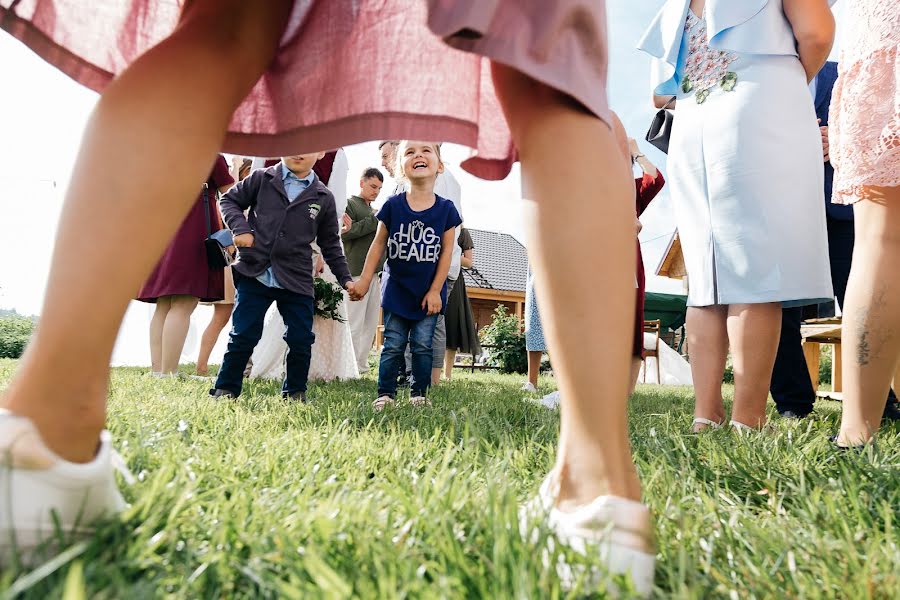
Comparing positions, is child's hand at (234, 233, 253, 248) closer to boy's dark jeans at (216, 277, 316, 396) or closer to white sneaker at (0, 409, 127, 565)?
boy's dark jeans at (216, 277, 316, 396)

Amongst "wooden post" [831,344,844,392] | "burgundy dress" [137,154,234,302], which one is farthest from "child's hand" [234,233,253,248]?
"wooden post" [831,344,844,392]

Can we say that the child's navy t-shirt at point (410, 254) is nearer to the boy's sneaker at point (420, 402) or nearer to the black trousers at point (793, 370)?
the boy's sneaker at point (420, 402)

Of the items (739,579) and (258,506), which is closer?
(739,579)

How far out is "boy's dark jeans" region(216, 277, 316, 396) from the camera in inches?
148

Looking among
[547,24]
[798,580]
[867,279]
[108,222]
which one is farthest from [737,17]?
[108,222]

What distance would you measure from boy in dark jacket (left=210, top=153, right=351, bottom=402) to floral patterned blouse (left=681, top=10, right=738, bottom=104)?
2.28m

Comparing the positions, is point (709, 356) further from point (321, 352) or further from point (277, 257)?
point (321, 352)

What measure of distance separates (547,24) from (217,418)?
6.05ft

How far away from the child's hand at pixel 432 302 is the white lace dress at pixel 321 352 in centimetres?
166

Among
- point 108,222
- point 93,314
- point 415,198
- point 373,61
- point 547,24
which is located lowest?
point 93,314

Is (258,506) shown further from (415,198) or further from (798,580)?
(415,198)

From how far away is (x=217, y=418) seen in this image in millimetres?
2250

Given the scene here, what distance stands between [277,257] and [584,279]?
10.9 ft

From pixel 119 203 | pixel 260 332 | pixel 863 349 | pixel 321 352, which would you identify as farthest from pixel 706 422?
pixel 321 352
